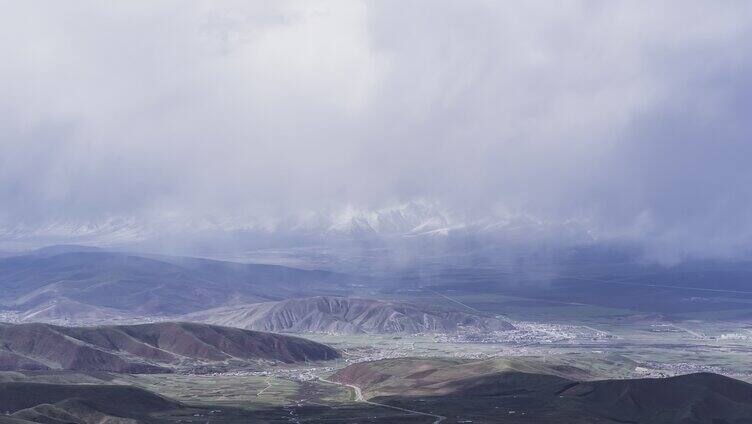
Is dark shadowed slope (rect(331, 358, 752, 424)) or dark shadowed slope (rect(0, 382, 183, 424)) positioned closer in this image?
dark shadowed slope (rect(0, 382, 183, 424))

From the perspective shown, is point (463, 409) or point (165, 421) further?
point (463, 409)

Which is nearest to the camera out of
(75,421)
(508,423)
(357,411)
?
(75,421)

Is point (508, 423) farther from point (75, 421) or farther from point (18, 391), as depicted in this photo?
point (18, 391)

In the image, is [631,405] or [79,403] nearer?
[79,403]

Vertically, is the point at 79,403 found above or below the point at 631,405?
above

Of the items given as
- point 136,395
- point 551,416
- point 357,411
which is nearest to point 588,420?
point 551,416

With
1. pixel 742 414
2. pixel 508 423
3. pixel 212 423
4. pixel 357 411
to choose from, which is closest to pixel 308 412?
pixel 357 411

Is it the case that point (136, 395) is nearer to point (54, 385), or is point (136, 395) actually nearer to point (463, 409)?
point (54, 385)

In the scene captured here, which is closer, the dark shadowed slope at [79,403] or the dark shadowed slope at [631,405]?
the dark shadowed slope at [79,403]

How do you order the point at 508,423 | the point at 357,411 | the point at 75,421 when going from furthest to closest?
1. the point at 357,411
2. the point at 508,423
3. the point at 75,421
